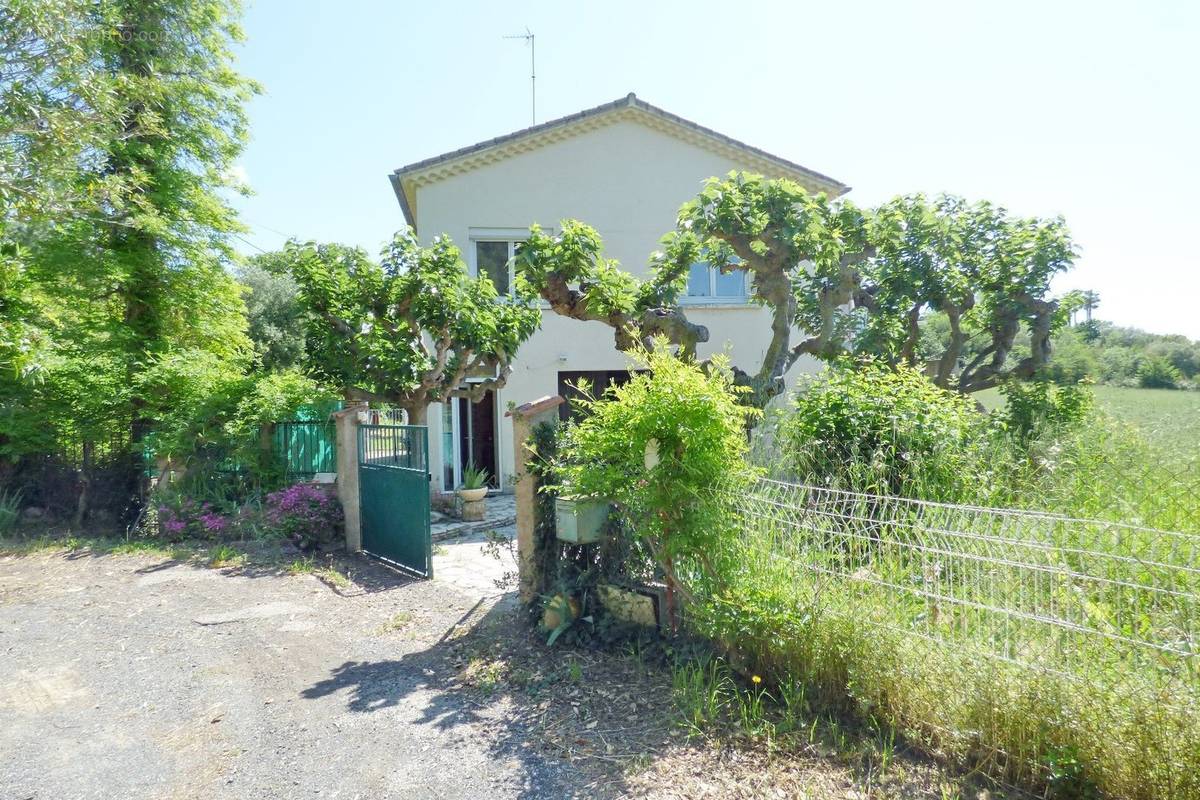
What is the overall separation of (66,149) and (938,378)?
412 inches

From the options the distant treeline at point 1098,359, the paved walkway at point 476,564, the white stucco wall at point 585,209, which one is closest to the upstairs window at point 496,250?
the white stucco wall at point 585,209

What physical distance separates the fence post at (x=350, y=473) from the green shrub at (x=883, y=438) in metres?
5.41

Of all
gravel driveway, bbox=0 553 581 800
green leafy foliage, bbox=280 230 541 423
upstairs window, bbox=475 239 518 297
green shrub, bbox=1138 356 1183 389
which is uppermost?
upstairs window, bbox=475 239 518 297

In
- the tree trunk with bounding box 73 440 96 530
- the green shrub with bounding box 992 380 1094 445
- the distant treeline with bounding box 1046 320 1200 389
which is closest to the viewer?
the green shrub with bounding box 992 380 1094 445

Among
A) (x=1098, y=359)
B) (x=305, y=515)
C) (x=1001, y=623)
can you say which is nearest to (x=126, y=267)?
(x=305, y=515)

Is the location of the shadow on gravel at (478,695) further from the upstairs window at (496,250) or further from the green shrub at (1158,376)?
the green shrub at (1158,376)

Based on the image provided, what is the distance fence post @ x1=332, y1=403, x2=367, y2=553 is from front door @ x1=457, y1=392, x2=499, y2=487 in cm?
487

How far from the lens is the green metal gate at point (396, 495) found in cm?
741

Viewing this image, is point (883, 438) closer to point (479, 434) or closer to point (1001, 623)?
point (1001, 623)

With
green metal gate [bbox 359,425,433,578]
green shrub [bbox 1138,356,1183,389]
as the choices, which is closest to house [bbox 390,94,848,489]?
green metal gate [bbox 359,425,433,578]

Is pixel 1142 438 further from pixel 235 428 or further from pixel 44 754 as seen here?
pixel 235 428

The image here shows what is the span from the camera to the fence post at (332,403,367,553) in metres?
8.62

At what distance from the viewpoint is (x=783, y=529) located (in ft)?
12.7

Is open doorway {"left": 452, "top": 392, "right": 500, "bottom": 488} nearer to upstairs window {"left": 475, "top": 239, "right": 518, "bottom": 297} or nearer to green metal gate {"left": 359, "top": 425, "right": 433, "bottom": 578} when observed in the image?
upstairs window {"left": 475, "top": 239, "right": 518, "bottom": 297}
